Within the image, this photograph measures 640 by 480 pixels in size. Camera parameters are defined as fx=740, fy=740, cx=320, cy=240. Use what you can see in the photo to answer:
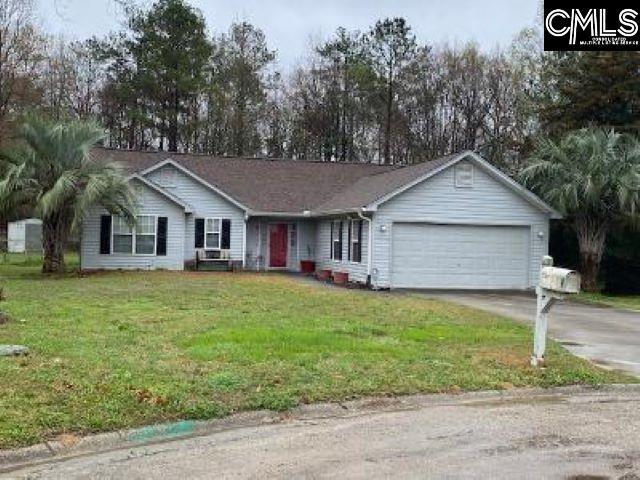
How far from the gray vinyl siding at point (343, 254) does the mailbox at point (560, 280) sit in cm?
1424

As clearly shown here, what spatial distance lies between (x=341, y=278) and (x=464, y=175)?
207 inches

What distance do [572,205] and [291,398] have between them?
18.1m

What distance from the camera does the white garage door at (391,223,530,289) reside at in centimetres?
2348

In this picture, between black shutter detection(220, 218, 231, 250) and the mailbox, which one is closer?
the mailbox

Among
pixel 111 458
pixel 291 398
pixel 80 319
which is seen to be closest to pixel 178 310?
pixel 80 319

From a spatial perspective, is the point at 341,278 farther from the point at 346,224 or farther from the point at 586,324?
the point at 586,324

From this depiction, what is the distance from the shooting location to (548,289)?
9.06m

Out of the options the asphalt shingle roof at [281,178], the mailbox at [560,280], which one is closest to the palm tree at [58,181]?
the asphalt shingle roof at [281,178]

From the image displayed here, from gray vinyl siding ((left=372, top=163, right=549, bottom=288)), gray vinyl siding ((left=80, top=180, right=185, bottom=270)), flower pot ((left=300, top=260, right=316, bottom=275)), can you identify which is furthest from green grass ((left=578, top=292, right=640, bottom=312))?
gray vinyl siding ((left=80, top=180, right=185, bottom=270))

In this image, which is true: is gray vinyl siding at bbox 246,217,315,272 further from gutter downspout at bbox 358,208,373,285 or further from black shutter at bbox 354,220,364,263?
gutter downspout at bbox 358,208,373,285

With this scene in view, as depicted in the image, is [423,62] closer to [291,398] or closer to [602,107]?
[602,107]

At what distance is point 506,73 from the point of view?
4488 cm

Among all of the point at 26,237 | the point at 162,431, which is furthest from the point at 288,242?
the point at 162,431

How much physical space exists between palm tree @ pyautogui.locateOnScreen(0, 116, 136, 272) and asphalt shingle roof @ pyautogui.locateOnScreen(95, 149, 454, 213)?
374cm
